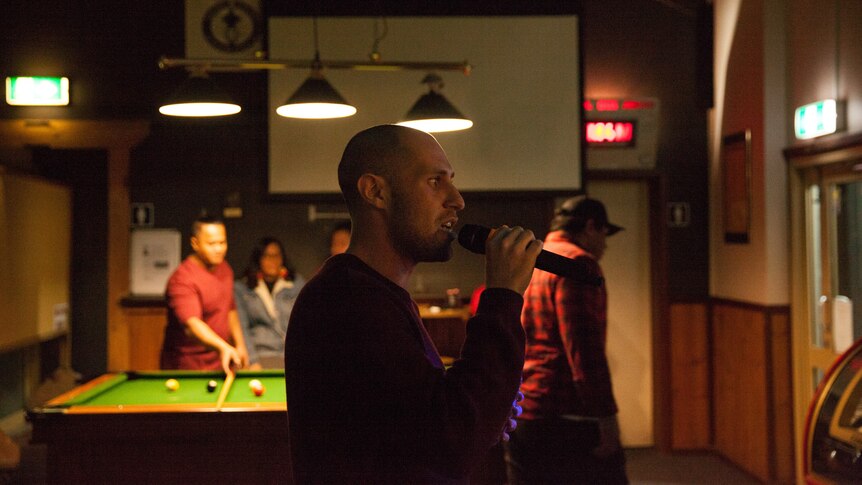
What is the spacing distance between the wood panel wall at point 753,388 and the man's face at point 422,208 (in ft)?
14.6

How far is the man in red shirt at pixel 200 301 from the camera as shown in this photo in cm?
460

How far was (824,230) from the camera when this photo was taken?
4848 mm

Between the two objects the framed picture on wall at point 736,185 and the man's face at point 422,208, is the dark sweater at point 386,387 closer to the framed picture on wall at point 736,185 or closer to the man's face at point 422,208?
the man's face at point 422,208

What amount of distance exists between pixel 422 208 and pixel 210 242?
370 centimetres

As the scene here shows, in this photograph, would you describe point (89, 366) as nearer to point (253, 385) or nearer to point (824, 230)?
point (253, 385)

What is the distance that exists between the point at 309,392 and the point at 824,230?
4416mm

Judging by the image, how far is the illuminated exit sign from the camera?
14.7 feet

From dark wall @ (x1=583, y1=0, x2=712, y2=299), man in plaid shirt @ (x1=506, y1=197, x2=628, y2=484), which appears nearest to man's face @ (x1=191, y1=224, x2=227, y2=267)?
man in plaid shirt @ (x1=506, y1=197, x2=628, y2=484)

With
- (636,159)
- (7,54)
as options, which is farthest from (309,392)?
(7,54)

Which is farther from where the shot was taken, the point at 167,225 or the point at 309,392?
the point at 167,225

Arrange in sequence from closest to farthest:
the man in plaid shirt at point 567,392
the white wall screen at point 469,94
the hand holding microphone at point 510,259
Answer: the hand holding microphone at point 510,259
the man in plaid shirt at point 567,392
the white wall screen at point 469,94

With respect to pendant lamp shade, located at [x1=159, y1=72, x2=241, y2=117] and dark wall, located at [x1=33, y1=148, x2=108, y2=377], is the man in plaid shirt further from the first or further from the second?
dark wall, located at [x1=33, y1=148, x2=108, y2=377]

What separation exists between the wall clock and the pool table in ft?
12.6

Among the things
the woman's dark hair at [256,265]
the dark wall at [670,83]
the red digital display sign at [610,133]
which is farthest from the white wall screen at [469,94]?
the dark wall at [670,83]
